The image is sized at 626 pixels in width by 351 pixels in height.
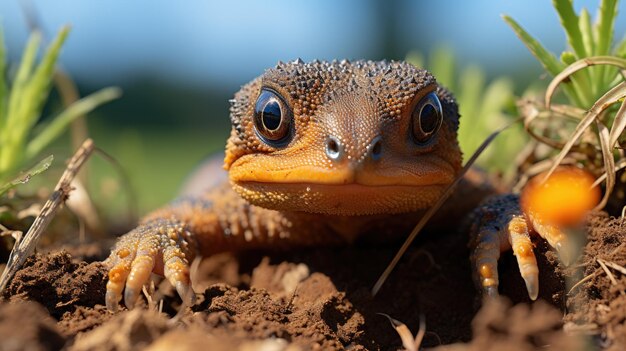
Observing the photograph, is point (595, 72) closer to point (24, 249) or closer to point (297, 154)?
point (297, 154)

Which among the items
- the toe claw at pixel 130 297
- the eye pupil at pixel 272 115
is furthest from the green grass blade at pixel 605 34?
the toe claw at pixel 130 297

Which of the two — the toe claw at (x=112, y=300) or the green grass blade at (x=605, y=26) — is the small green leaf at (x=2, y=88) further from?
the green grass blade at (x=605, y=26)

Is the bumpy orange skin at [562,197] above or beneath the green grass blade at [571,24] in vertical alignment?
beneath

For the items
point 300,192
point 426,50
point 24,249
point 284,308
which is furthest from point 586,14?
point 426,50

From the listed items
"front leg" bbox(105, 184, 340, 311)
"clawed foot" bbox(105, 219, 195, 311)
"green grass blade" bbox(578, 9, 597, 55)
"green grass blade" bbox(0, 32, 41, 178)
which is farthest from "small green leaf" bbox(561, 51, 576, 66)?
"green grass blade" bbox(0, 32, 41, 178)

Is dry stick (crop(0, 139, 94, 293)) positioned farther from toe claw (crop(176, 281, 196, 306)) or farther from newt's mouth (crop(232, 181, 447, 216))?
newt's mouth (crop(232, 181, 447, 216))
